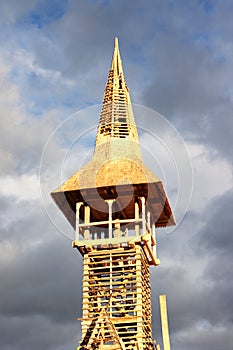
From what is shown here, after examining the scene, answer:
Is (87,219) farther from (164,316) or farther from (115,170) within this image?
(164,316)

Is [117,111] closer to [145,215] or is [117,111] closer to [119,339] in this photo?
[145,215]

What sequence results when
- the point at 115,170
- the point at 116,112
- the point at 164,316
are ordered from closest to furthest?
1. the point at 164,316
2. the point at 115,170
3. the point at 116,112

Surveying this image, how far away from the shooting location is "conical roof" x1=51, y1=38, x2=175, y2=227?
3144 cm

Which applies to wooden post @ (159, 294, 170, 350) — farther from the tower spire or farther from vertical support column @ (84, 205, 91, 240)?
the tower spire

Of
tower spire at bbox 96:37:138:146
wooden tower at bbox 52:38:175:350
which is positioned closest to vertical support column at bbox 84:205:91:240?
wooden tower at bbox 52:38:175:350

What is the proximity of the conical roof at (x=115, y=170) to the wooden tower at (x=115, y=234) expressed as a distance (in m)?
0.05

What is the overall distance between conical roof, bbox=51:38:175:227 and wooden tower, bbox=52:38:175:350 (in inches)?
2.0

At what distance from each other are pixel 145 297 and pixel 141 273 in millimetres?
1554

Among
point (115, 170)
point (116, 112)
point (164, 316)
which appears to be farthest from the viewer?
point (116, 112)

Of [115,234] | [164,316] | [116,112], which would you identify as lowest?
[164,316]

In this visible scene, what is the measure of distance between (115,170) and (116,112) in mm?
6013

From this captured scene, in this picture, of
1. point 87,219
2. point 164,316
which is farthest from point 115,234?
point 164,316

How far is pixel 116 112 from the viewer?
36844 millimetres

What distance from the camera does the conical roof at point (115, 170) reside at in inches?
1238
